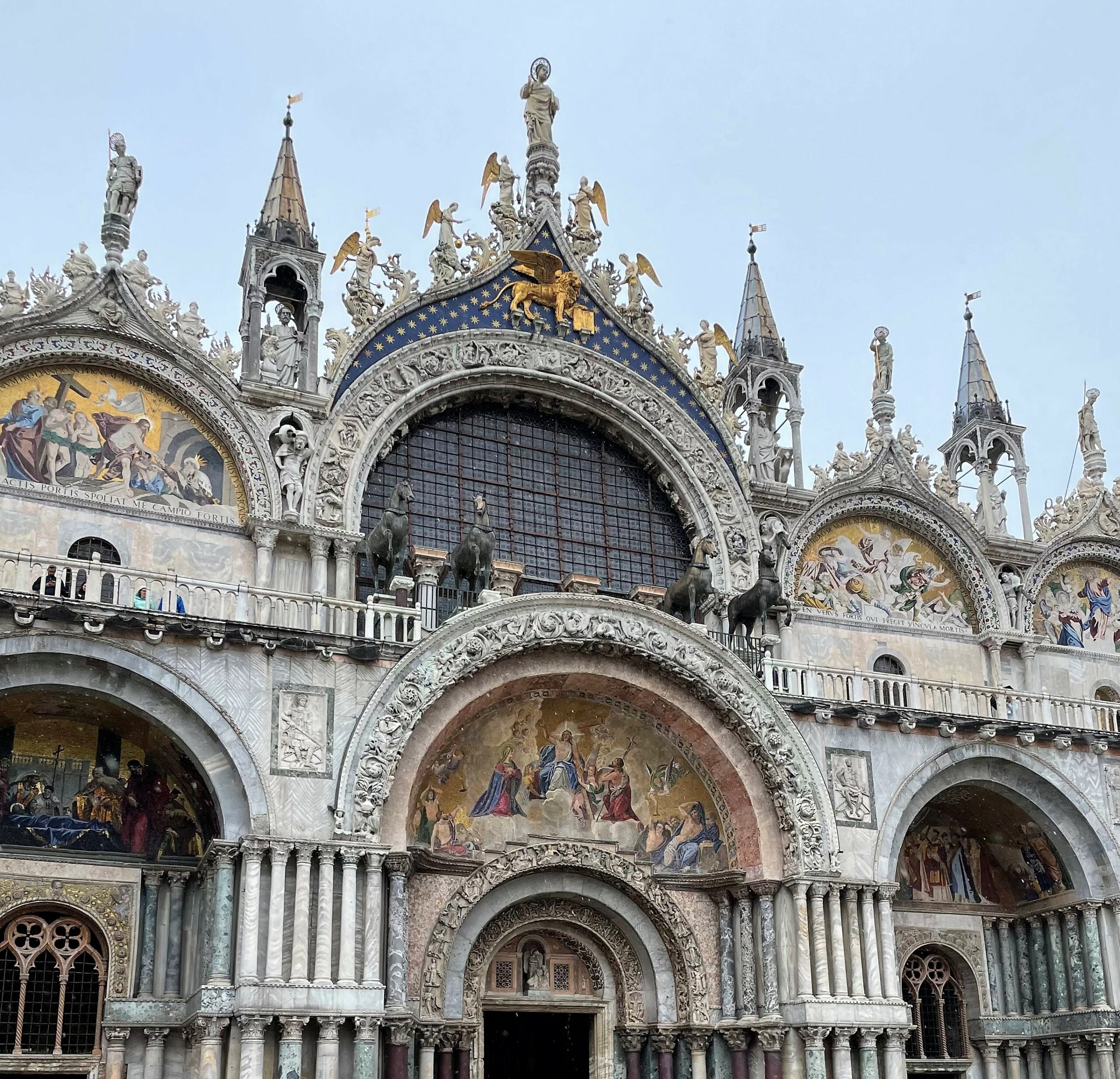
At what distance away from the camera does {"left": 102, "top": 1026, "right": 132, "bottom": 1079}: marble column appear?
757 inches

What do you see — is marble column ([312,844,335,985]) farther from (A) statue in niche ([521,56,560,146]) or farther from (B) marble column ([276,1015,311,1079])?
(A) statue in niche ([521,56,560,146])

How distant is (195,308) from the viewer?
914 inches

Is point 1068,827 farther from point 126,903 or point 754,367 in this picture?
point 126,903

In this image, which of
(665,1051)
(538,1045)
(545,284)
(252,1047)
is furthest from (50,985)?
(545,284)

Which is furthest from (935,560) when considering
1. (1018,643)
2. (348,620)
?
(348,620)

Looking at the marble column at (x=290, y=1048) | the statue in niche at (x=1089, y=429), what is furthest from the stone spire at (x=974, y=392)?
the marble column at (x=290, y=1048)

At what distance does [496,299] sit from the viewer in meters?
25.5

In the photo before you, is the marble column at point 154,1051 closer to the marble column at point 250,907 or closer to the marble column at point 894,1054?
the marble column at point 250,907

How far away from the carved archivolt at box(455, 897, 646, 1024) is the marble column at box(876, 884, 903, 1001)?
361cm

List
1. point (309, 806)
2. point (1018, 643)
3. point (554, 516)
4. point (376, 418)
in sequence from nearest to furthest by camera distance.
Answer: point (309, 806) → point (376, 418) → point (554, 516) → point (1018, 643)

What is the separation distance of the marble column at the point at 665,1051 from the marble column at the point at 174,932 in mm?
7009

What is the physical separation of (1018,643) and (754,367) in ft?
23.4

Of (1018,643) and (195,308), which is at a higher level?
(195,308)

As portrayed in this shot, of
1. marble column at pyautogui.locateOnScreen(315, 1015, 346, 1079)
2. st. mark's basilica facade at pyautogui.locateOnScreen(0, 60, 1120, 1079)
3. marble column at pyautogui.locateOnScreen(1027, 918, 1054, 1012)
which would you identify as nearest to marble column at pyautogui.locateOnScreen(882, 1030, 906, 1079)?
st. mark's basilica facade at pyautogui.locateOnScreen(0, 60, 1120, 1079)
